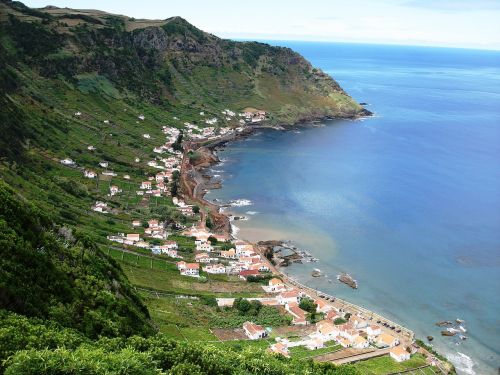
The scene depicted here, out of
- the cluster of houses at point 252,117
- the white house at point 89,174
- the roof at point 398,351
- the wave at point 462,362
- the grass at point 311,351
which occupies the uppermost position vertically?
the cluster of houses at point 252,117

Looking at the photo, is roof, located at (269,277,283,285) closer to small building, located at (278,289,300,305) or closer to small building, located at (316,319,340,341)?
small building, located at (278,289,300,305)

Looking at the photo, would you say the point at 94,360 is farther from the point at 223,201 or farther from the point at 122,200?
the point at 223,201

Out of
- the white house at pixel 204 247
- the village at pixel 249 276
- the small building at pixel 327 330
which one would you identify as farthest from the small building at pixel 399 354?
the white house at pixel 204 247

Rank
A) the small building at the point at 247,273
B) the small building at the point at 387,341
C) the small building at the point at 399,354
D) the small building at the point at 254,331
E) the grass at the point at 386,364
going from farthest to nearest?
the small building at the point at 247,273 → the small building at the point at 387,341 → the small building at the point at 254,331 → the small building at the point at 399,354 → the grass at the point at 386,364

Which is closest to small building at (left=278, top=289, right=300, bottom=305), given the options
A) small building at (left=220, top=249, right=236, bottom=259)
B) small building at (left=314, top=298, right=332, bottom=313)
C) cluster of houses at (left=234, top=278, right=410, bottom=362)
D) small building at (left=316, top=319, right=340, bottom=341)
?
cluster of houses at (left=234, top=278, right=410, bottom=362)

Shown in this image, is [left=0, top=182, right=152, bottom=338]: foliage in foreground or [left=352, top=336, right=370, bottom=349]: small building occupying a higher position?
[left=0, top=182, right=152, bottom=338]: foliage in foreground

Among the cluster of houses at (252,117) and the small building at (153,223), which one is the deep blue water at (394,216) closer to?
the cluster of houses at (252,117)
